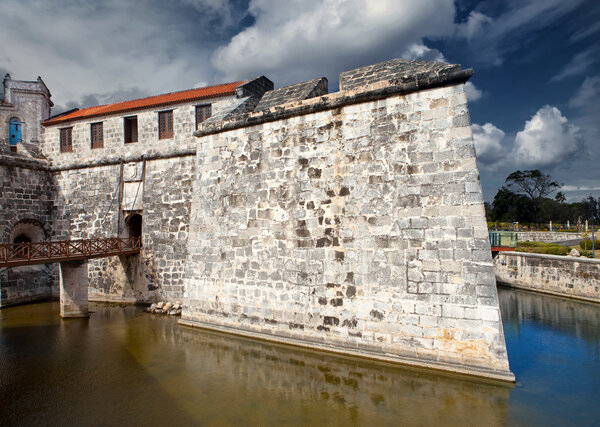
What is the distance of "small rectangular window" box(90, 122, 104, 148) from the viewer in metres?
15.5

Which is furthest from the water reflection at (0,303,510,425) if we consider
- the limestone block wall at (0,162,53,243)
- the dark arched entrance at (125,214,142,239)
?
the limestone block wall at (0,162,53,243)

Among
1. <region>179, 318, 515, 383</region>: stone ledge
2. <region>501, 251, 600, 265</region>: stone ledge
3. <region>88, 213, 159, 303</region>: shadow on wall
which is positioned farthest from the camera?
<region>88, 213, 159, 303</region>: shadow on wall

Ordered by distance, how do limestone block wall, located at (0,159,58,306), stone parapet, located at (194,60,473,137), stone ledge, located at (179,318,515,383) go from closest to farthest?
stone ledge, located at (179,318,515,383), stone parapet, located at (194,60,473,137), limestone block wall, located at (0,159,58,306)

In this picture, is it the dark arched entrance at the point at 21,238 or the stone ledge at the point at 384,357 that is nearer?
the stone ledge at the point at 384,357

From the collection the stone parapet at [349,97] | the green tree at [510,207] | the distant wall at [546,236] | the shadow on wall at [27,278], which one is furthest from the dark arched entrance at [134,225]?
the green tree at [510,207]

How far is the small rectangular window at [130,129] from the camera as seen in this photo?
15.1m

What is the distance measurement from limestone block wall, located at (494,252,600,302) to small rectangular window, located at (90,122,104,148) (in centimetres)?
1999

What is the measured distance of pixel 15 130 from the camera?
17922 mm

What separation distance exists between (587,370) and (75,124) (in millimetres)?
19666

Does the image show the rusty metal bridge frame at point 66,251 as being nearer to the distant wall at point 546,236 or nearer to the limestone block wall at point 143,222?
the limestone block wall at point 143,222

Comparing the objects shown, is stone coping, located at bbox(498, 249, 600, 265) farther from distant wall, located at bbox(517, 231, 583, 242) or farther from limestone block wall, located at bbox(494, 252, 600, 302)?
distant wall, located at bbox(517, 231, 583, 242)

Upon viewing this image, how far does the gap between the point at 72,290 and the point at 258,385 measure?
8.87m

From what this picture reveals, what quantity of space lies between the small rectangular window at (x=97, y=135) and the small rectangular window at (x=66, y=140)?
1369 mm

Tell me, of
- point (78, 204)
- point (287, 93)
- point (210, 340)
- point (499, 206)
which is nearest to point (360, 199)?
point (287, 93)
